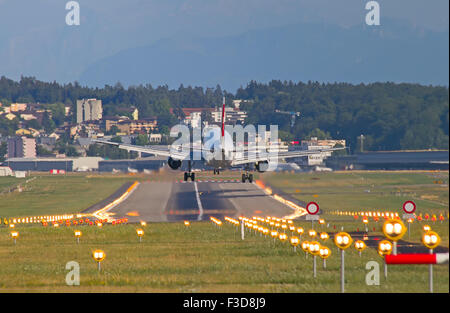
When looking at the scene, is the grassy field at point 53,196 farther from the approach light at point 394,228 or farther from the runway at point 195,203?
the approach light at point 394,228

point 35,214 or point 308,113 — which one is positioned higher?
point 308,113

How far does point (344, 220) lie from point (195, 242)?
34.1 m

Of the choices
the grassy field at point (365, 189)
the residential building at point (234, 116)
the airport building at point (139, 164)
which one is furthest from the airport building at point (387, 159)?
the airport building at point (139, 164)

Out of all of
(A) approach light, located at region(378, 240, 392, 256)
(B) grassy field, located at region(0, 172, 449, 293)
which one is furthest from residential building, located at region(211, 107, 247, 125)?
(A) approach light, located at region(378, 240, 392, 256)

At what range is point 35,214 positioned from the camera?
13200cm

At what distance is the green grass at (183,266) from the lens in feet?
144

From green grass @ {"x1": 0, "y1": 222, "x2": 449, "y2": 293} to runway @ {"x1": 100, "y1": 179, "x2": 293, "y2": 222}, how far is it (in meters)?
28.6

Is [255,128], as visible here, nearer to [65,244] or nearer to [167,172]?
[167,172]

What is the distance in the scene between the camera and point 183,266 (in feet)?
192

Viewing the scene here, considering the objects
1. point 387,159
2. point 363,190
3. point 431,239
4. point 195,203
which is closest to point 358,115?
point 387,159

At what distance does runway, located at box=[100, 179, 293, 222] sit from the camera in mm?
124625

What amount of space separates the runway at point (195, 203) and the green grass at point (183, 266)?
93.7ft

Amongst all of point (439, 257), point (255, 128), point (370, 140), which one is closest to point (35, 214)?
point (255, 128)
